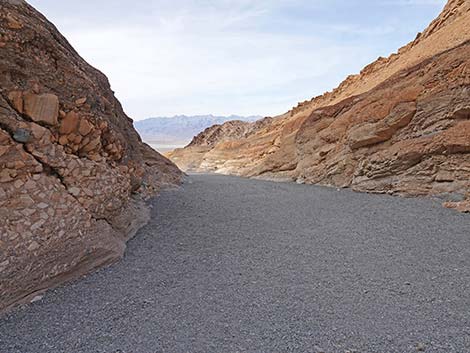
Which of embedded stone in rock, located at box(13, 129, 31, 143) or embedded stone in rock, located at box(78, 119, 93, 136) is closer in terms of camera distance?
embedded stone in rock, located at box(13, 129, 31, 143)

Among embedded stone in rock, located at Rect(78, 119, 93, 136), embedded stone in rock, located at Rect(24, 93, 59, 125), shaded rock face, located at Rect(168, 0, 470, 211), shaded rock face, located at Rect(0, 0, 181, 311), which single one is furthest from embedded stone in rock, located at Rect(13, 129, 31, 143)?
shaded rock face, located at Rect(168, 0, 470, 211)

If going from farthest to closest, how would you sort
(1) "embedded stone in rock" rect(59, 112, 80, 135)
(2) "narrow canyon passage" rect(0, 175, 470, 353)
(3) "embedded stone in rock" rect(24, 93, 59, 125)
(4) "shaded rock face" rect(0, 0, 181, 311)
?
(1) "embedded stone in rock" rect(59, 112, 80, 135)
(3) "embedded stone in rock" rect(24, 93, 59, 125)
(4) "shaded rock face" rect(0, 0, 181, 311)
(2) "narrow canyon passage" rect(0, 175, 470, 353)

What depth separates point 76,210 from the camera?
334 cm

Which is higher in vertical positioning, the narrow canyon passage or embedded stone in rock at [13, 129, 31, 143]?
embedded stone in rock at [13, 129, 31, 143]

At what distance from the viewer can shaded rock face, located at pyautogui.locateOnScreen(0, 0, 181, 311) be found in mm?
2721

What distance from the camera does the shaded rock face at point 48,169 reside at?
8.93 ft

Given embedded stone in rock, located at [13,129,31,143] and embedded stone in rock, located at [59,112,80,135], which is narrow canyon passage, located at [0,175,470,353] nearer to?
embedded stone in rock, located at [13,129,31,143]

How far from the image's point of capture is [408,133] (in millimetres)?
8289

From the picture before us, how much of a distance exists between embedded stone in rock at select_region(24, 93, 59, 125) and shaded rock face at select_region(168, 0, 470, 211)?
6908 millimetres

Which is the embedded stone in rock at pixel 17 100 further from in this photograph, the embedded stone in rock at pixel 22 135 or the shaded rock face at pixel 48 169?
the embedded stone in rock at pixel 22 135

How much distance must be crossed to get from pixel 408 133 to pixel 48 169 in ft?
28.2

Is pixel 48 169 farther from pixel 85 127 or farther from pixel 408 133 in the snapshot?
pixel 408 133

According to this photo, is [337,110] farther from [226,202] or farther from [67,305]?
[67,305]

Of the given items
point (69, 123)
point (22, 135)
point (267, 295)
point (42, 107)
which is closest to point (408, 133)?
point (267, 295)
